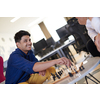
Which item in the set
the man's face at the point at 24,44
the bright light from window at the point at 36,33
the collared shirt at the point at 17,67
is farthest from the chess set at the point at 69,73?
the bright light from window at the point at 36,33

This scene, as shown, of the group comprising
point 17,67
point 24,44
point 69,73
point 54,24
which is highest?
point 54,24

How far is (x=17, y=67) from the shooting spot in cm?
112

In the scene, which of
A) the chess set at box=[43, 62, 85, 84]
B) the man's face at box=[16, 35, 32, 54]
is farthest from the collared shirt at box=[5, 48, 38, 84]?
the chess set at box=[43, 62, 85, 84]

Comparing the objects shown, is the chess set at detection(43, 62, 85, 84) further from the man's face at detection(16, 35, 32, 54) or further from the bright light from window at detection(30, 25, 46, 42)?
the bright light from window at detection(30, 25, 46, 42)

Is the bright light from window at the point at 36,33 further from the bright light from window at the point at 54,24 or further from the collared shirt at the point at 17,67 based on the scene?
the collared shirt at the point at 17,67

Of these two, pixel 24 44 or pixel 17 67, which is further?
pixel 24 44

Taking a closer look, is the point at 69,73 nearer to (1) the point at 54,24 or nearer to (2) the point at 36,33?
(1) the point at 54,24

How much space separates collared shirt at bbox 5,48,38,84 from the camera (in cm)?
103

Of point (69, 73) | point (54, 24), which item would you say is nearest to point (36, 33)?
point (54, 24)

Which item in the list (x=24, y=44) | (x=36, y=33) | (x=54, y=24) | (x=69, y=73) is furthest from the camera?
(x=36, y=33)

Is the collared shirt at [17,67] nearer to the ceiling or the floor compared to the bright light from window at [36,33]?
nearer to the floor

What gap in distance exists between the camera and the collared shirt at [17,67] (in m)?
1.03
